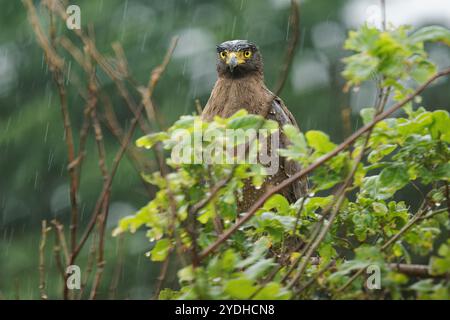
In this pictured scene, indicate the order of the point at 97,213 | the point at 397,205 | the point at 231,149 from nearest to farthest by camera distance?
the point at 97,213, the point at 231,149, the point at 397,205

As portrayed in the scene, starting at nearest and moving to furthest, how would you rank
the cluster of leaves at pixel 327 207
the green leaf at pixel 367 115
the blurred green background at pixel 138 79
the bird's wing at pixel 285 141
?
the cluster of leaves at pixel 327 207 < the green leaf at pixel 367 115 < the bird's wing at pixel 285 141 < the blurred green background at pixel 138 79

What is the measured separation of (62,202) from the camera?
14.6m

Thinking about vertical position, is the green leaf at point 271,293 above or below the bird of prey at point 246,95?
below

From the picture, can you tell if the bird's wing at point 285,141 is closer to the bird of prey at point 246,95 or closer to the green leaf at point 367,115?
the bird of prey at point 246,95

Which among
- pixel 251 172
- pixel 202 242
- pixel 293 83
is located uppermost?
pixel 293 83

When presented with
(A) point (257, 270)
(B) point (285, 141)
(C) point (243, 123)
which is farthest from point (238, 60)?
(A) point (257, 270)

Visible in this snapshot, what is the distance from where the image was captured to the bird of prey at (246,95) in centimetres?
499

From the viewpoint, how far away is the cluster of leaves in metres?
1.96

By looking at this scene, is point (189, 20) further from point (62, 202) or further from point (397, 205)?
point (397, 205)

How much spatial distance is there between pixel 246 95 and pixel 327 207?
9.61ft

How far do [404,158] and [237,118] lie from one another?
510 millimetres

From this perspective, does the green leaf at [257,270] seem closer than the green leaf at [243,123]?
Yes

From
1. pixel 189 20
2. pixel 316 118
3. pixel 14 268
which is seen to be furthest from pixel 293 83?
pixel 14 268

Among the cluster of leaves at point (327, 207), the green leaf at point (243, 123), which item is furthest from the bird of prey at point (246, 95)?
the green leaf at point (243, 123)
